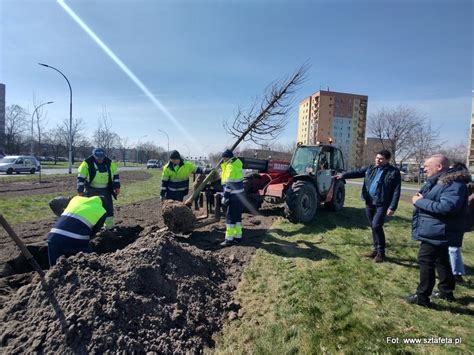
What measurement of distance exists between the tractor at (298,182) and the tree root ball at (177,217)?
233 centimetres

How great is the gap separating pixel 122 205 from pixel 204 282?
7611mm

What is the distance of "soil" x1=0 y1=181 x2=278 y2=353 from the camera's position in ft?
8.98

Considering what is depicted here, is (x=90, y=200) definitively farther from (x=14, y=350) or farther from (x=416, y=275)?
(x=416, y=275)

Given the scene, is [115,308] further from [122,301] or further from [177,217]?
[177,217]

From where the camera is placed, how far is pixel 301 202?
755cm

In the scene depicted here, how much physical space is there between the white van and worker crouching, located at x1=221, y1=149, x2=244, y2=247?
26.3 m

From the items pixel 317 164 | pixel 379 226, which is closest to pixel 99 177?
pixel 317 164

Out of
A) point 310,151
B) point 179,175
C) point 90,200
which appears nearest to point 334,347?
point 90,200

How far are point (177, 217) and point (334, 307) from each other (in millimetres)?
3506

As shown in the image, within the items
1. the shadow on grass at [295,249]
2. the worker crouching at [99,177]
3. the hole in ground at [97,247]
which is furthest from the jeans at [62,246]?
the shadow on grass at [295,249]

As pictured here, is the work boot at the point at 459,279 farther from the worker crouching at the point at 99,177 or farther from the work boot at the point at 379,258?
the worker crouching at the point at 99,177

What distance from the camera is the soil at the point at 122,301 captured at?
274cm

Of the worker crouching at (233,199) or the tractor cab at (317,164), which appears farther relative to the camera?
the tractor cab at (317,164)

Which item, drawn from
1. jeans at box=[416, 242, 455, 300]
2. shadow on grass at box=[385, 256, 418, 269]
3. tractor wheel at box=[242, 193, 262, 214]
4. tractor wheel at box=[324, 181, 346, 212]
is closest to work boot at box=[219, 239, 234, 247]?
tractor wheel at box=[242, 193, 262, 214]
